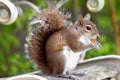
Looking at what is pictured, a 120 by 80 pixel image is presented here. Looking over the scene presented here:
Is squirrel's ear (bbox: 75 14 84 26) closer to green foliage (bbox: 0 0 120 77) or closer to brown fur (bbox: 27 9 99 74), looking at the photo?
brown fur (bbox: 27 9 99 74)

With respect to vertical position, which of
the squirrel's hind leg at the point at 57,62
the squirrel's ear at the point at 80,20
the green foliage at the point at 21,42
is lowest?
the squirrel's hind leg at the point at 57,62

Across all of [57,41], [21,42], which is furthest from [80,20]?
[21,42]

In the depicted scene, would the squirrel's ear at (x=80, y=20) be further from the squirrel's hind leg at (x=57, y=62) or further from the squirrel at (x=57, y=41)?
the squirrel's hind leg at (x=57, y=62)

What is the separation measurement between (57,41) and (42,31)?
0.26 ft

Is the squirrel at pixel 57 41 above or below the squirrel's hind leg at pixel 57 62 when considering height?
above

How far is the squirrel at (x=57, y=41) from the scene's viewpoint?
1.97 meters

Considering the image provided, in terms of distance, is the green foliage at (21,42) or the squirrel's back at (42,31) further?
the green foliage at (21,42)

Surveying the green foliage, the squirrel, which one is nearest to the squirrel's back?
the squirrel

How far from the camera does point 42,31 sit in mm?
2008

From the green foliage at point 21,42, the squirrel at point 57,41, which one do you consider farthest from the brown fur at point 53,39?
the green foliage at point 21,42

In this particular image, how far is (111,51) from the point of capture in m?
3.49

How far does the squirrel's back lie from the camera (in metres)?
2.01

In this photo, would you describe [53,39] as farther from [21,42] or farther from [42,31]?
[21,42]

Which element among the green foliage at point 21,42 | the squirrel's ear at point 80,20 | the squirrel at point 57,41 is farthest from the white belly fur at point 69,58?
the green foliage at point 21,42
